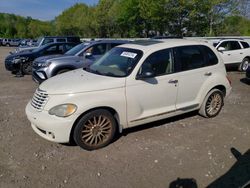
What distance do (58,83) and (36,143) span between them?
1.12 meters

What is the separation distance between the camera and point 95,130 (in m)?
4.66

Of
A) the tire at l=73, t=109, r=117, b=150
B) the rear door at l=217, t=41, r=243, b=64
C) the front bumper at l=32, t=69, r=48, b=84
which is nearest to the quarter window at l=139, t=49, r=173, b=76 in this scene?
the tire at l=73, t=109, r=117, b=150

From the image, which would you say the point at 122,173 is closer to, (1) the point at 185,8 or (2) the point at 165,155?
(2) the point at 165,155

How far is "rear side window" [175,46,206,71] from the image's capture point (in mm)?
5488

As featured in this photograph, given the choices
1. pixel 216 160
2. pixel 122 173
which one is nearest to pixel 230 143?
pixel 216 160

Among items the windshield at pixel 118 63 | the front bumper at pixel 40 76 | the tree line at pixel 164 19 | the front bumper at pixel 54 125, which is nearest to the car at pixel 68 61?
the front bumper at pixel 40 76

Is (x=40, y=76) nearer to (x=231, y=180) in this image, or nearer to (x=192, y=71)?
(x=192, y=71)

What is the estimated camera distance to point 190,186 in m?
3.71

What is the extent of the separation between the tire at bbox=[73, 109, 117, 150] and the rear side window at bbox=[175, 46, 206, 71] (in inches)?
70.5

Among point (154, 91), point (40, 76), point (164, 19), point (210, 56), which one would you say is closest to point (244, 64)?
point (210, 56)

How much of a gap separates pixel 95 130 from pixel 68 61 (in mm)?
4934

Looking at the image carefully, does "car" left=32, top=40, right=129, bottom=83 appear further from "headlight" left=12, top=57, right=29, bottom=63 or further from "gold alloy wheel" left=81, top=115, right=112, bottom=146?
"gold alloy wheel" left=81, top=115, right=112, bottom=146

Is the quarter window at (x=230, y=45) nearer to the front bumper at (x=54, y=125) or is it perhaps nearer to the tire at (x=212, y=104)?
the tire at (x=212, y=104)

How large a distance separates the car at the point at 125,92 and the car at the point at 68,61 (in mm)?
3570
